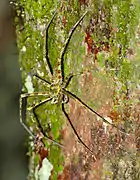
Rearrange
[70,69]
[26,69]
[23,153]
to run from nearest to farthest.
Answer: [70,69], [26,69], [23,153]

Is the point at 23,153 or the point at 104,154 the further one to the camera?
the point at 23,153

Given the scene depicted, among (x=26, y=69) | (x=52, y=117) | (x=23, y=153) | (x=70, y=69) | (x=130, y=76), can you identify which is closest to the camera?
(x=130, y=76)


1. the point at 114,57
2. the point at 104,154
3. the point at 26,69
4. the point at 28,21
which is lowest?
the point at 104,154

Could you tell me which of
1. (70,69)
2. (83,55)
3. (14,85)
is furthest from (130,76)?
(14,85)

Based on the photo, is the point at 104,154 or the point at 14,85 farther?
the point at 14,85

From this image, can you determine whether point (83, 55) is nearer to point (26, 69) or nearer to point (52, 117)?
point (52, 117)

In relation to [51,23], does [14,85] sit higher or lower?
lower

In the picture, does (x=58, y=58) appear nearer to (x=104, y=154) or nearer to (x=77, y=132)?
(x=77, y=132)

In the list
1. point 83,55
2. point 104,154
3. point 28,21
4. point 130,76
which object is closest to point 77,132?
point 104,154

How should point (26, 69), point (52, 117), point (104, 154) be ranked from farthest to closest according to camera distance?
1. point (26, 69)
2. point (52, 117)
3. point (104, 154)
